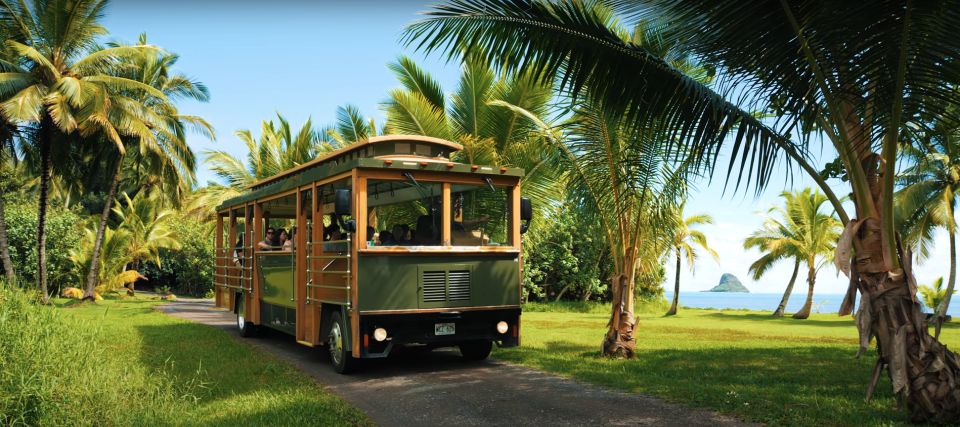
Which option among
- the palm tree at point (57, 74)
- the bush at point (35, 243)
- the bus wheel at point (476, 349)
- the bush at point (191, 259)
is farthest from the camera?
the bush at point (191, 259)

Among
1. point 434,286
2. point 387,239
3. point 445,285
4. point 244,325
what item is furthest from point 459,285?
point 244,325

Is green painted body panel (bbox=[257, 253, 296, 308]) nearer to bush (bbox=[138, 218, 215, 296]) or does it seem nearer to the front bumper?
the front bumper

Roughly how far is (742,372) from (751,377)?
51cm

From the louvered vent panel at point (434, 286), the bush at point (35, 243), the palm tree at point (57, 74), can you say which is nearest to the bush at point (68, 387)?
the louvered vent panel at point (434, 286)

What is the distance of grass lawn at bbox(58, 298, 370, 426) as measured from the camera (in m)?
6.48

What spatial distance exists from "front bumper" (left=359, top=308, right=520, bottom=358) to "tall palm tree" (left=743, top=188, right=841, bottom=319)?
2078cm

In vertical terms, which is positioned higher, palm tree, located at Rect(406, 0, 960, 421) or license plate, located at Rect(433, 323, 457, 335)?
palm tree, located at Rect(406, 0, 960, 421)

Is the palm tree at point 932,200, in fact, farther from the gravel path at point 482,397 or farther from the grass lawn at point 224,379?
the grass lawn at point 224,379

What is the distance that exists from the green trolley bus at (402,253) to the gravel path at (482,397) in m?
0.37

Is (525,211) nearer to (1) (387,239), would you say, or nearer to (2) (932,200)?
(1) (387,239)

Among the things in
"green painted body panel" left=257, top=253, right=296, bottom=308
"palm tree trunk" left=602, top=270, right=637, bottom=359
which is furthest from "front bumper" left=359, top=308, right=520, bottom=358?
"green painted body panel" left=257, top=253, right=296, bottom=308

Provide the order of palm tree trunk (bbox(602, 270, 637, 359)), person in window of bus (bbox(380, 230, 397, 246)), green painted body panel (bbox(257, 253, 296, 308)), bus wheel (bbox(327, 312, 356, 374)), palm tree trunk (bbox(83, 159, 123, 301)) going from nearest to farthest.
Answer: bus wheel (bbox(327, 312, 356, 374)) → person in window of bus (bbox(380, 230, 397, 246)) → palm tree trunk (bbox(602, 270, 637, 359)) → green painted body panel (bbox(257, 253, 296, 308)) → palm tree trunk (bbox(83, 159, 123, 301))

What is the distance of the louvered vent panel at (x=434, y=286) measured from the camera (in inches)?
353

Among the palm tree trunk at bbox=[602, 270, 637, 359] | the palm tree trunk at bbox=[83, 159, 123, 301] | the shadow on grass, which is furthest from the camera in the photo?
the palm tree trunk at bbox=[83, 159, 123, 301]
